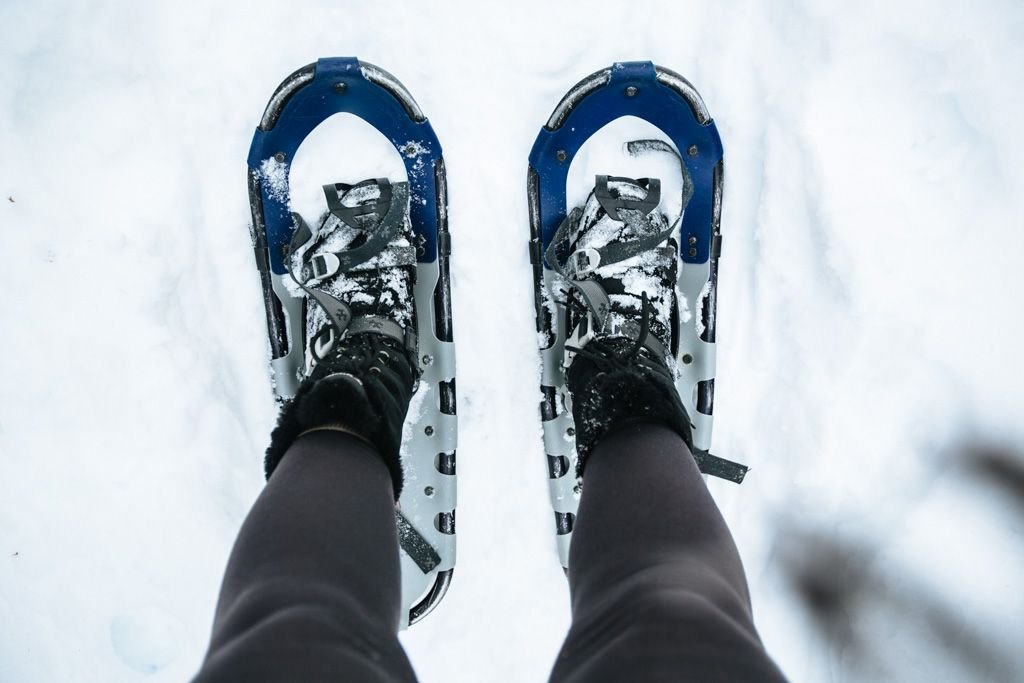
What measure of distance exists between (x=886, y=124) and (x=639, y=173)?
0.53m

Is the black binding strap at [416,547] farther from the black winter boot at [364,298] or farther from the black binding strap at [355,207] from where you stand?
the black binding strap at [355,207]

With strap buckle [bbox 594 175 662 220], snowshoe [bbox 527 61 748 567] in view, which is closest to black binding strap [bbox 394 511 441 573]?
snowshoe [bbox 527 61 748 567]

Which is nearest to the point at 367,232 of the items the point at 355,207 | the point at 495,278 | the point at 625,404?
the point at 355,207

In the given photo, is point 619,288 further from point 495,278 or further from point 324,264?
point 324,264

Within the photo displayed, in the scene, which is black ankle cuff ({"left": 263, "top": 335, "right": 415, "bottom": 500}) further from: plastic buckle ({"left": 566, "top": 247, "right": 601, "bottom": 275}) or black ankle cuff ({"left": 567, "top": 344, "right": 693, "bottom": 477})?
plastic buckle ({"left": 566, "top": 247, "right": 601, "bottom": 275})

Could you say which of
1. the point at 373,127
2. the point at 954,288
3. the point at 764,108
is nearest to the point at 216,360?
the point at 373,127

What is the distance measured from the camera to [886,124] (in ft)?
4.61

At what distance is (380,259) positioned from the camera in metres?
1.29

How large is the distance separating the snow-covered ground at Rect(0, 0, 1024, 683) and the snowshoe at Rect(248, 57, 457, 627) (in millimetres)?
101

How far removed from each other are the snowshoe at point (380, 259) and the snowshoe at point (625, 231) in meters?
0.21

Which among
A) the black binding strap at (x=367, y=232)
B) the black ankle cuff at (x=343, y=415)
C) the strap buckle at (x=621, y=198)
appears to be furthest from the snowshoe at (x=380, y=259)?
the strap buckle at (x=621, y=198)

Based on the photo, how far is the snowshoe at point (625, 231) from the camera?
1299mm

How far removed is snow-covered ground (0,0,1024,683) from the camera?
4.50 feet

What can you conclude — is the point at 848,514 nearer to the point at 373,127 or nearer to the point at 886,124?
the point at 886,124
